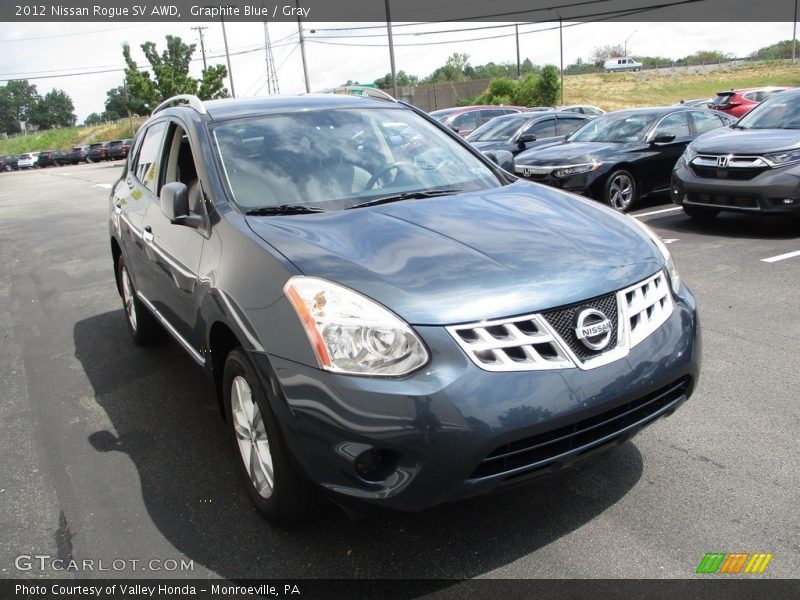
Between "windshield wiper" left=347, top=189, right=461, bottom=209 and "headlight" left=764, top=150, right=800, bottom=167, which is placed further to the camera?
"headlight" left=764, top=150, right=800, bottom=167

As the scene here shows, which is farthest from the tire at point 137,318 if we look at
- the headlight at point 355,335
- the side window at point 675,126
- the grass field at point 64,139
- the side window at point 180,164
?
the grass field at point 64,139

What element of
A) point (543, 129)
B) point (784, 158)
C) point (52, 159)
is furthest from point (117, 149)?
point (784, 158)

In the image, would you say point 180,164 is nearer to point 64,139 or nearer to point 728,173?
point 728,173

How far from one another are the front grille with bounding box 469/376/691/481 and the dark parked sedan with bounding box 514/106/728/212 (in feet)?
24.3

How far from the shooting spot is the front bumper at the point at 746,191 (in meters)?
7.19

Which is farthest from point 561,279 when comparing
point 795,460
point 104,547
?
point 104,547

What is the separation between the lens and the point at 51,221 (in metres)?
14.5

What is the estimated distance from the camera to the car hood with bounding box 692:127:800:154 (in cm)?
742

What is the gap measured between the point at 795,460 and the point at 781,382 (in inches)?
37.0

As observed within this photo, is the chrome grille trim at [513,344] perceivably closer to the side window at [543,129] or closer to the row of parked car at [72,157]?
the side window at [543,129]

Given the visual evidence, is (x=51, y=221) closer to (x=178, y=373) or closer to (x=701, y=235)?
(x=178, y=373)

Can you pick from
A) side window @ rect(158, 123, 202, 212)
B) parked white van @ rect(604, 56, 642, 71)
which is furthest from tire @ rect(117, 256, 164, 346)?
parked white van @ rect(604, 56, 642, 71)

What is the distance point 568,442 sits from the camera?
7.72 feet

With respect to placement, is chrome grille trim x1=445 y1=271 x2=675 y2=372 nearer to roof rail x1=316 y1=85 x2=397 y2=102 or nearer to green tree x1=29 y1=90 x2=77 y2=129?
roof rail x1=316 y1=85 x2=397 y2=102
